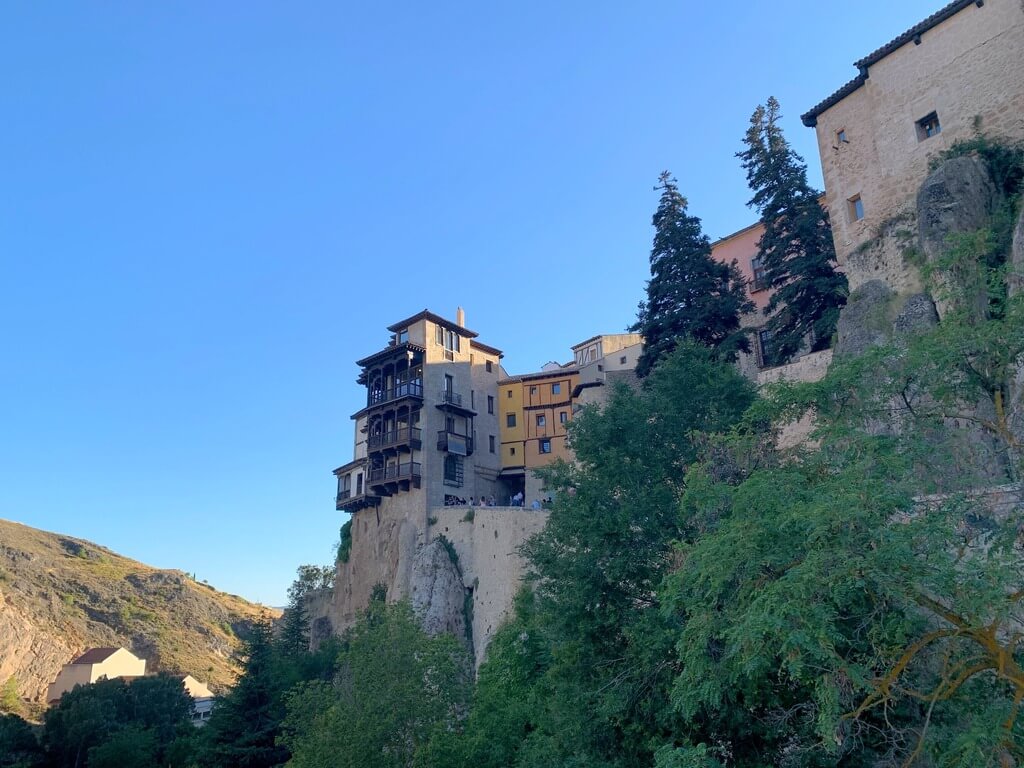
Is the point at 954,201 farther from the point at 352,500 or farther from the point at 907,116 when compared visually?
the point at 352,500

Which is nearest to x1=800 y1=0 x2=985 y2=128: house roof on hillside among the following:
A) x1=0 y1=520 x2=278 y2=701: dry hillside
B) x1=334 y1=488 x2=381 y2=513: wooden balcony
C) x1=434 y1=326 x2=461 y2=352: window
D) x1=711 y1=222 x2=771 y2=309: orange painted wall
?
x1=711 y1=222 x2=771 y2=309: orange painted wall

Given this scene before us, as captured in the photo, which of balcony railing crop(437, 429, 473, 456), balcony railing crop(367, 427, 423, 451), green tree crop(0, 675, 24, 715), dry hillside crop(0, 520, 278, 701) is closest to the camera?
balcony railing crop(367, 427, 423, 451)

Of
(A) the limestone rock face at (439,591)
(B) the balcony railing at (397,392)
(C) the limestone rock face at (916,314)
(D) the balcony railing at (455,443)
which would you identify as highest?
(B) the balcony railing at (397,392)

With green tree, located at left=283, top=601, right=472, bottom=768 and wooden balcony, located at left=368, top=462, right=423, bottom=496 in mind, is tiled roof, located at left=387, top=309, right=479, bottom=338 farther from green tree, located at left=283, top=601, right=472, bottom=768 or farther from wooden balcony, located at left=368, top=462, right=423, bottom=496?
green tree, located at left=283, top=601, right=472, bottom=768

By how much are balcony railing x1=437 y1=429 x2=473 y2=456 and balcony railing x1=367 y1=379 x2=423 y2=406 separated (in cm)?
304

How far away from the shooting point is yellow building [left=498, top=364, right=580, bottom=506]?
173 feet

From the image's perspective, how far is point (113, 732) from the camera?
38.9 metres

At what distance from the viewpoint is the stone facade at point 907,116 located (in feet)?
76.0

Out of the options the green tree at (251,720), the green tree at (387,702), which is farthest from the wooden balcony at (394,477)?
the green tree at (387,702)

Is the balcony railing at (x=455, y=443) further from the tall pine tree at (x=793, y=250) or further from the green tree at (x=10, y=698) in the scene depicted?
the green tree at (x=10, y=698)

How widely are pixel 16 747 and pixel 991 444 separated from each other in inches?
1788

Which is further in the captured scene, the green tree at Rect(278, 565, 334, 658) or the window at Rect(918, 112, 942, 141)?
the green tree at Rect(278, 565, 334, 658)

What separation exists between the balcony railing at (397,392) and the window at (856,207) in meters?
29.1

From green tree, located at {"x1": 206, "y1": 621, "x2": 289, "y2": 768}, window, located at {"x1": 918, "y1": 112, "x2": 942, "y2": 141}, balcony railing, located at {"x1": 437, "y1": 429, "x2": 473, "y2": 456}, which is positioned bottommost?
green tree, located at {"x1": 206, "y1": 621, "x2": 289, "y2": 768}
